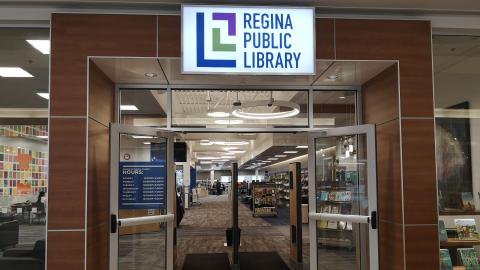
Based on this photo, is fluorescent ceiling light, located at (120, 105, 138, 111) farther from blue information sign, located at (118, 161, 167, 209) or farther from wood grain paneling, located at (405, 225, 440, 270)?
wood grain paneling, located at (405, 225, 440, 270)

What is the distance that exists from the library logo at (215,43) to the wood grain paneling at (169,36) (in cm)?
30

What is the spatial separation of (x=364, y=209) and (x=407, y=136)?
3.53ft

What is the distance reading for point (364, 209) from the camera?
5211 millimetres

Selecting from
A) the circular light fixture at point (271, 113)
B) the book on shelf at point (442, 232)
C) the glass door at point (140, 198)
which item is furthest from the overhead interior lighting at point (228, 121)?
the book on shelf at point (442, 232)

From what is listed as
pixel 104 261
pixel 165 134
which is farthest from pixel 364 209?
pixel 104 261

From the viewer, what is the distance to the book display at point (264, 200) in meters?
19.3

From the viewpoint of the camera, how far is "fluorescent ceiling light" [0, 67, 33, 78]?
482 cm

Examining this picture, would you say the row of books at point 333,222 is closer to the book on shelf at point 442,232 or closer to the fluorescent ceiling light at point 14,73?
the book on shelf at point 442,232

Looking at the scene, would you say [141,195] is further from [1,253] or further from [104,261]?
[1,253]

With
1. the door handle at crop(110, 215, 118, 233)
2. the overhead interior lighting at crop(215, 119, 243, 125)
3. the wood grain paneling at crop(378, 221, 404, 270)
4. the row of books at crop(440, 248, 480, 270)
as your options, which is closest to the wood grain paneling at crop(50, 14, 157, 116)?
the door handle at crop(110, 215, 118, 233)

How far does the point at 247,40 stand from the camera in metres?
4.43

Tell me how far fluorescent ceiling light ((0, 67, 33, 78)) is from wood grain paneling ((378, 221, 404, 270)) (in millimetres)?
4271

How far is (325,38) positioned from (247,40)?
885 mm

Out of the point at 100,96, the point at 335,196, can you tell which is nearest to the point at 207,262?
the point at 335,196
